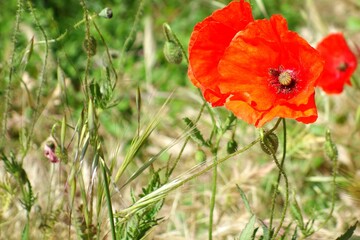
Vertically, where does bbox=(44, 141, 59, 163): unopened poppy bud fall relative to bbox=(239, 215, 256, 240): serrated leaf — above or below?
above

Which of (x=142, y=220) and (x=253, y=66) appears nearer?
(x=253, y=66)

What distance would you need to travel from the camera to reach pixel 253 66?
5.15 ft

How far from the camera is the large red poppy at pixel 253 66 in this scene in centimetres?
148

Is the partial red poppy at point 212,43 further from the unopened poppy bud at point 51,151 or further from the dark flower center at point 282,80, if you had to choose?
the unopened poppy bud at point 51,151

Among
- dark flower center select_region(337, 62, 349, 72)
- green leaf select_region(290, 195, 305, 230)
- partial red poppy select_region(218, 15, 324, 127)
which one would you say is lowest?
green leaf select_region(290, 195, 305, 230)

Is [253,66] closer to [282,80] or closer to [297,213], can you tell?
[282,80]

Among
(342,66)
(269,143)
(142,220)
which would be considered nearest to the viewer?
(269,143)

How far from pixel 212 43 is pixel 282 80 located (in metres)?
0.17

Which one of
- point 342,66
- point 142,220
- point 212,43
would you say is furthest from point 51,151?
point 342,66

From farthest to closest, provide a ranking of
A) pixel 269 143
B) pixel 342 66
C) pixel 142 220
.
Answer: pixel 342 66 < pixel 142 220 < pixel 269 143

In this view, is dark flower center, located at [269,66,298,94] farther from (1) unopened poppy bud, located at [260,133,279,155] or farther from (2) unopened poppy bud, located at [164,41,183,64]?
(2) unopened poppy bud, located at [164,41,183,64]

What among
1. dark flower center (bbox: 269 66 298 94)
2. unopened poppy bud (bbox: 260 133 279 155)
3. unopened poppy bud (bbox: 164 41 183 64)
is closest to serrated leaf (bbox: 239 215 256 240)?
unopened poppy bud (bbox: 260 133 279 155)

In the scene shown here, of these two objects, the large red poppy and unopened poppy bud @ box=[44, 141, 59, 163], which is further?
unopened poppy bud @ box=[44, 141, 59, 163]

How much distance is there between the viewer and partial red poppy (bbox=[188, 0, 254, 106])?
1523mm
